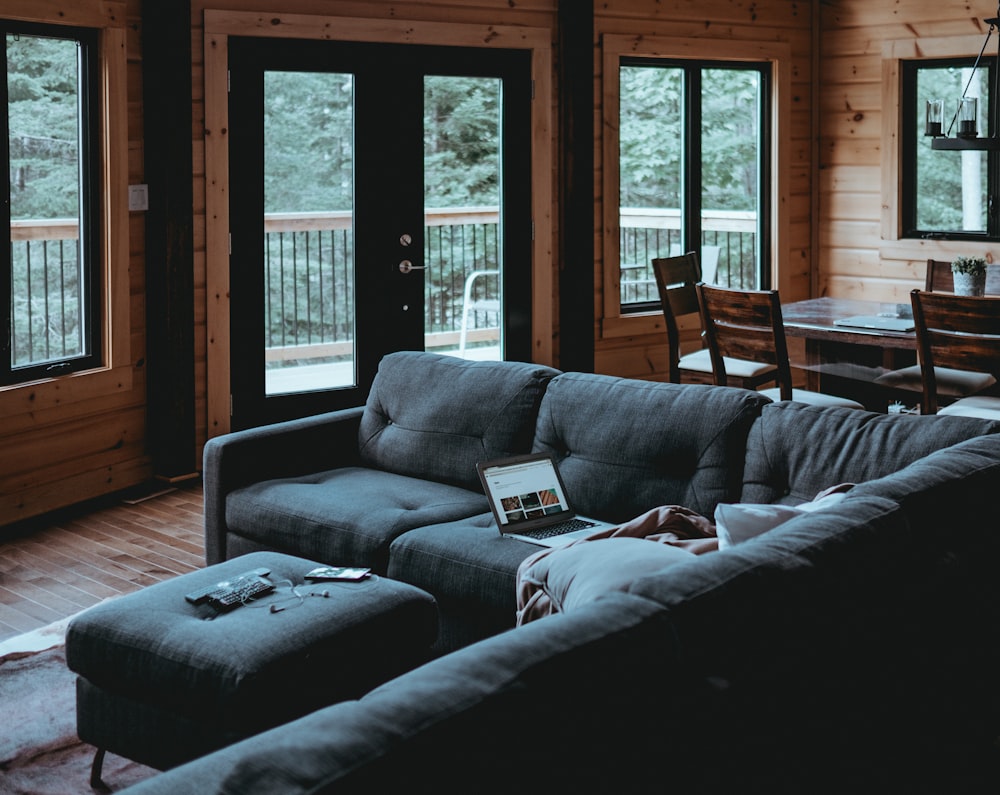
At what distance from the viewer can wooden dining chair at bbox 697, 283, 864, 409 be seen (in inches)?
194

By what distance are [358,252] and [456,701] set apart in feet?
16.3

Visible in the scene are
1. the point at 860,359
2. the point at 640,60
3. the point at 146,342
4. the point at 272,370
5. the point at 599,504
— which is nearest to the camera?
the point at 599,504

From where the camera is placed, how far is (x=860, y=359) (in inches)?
211

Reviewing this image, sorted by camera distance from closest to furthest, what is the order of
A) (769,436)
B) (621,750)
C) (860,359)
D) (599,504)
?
(621,750), (769,436), (599,504), (860,359)

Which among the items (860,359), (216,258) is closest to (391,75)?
(216,258)

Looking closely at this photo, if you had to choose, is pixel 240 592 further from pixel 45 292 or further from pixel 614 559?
pixel 45 292

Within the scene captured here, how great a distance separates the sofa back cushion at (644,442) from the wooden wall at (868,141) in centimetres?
443

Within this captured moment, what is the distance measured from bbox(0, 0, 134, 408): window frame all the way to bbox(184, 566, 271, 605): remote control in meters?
2.46

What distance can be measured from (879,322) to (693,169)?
2746 mm

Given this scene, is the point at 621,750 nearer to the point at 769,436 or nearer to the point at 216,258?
the point at 769,436

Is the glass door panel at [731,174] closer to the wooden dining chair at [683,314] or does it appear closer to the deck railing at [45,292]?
the wooden dining chair at [683,314]

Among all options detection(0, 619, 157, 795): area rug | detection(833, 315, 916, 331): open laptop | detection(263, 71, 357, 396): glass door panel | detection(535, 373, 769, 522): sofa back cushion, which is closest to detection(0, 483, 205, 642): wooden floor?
detection(0, 619, 157, 795): area rug

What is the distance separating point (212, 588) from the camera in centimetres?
303

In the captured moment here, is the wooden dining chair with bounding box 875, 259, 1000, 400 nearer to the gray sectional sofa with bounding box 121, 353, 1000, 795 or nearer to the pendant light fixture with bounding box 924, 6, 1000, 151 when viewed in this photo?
the pendant light fixture with bounding box 924, 6, 1000, 151
